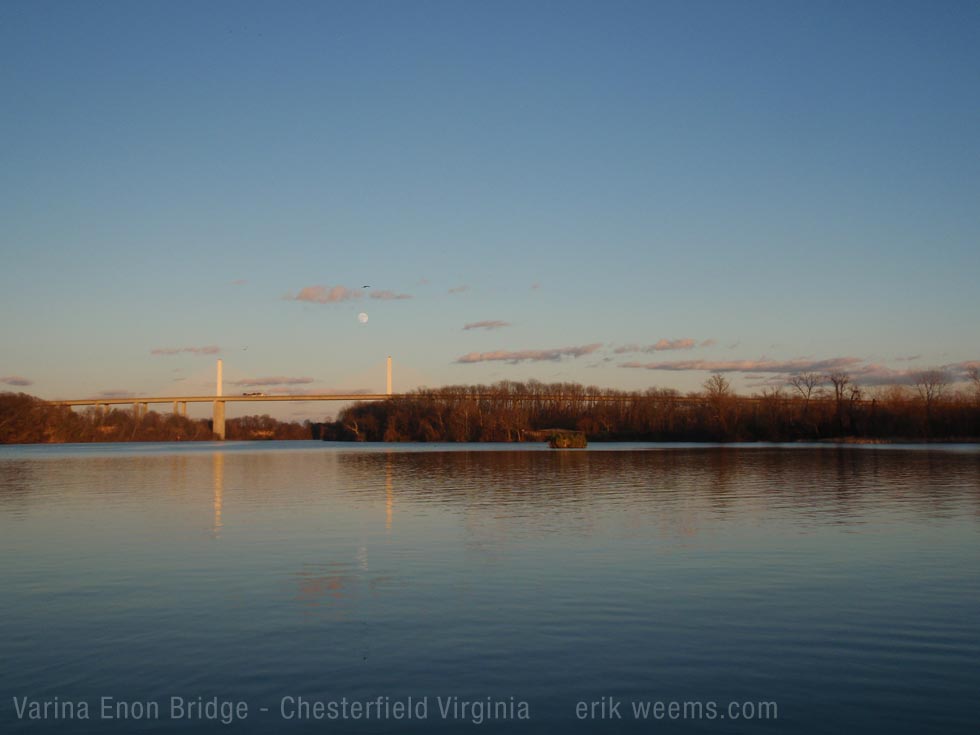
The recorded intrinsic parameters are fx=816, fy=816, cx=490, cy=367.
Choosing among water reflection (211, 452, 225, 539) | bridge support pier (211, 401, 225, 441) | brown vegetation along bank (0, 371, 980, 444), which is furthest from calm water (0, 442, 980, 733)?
bridge support pier (211, 401, 225, 441)

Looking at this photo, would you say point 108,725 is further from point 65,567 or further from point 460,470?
point 460,470

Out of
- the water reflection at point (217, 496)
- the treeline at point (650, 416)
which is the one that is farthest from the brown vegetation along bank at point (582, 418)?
the water reflection at point (217, 496)

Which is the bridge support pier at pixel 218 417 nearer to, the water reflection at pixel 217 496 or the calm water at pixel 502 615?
the water reflection at pixel 217 496

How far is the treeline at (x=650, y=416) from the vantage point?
107 metres

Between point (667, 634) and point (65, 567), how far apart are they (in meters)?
11.6

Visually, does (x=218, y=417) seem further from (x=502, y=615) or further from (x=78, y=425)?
(x=502, y=615)

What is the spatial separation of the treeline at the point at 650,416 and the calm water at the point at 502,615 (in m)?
92.6

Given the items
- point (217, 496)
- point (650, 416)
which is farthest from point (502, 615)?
point (650, 416)

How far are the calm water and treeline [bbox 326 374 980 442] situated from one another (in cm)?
9262

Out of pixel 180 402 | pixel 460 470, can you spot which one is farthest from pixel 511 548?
pixel 180 402

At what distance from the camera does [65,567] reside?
15.7 m

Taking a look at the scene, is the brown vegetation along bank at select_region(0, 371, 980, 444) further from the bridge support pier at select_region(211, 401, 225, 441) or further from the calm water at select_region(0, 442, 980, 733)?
the calm water at select_region(0, 442, 980, 733)

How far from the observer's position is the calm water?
8.16 metres

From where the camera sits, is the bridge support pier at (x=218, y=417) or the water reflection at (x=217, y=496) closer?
the water reflection at (x=217, y=496)
